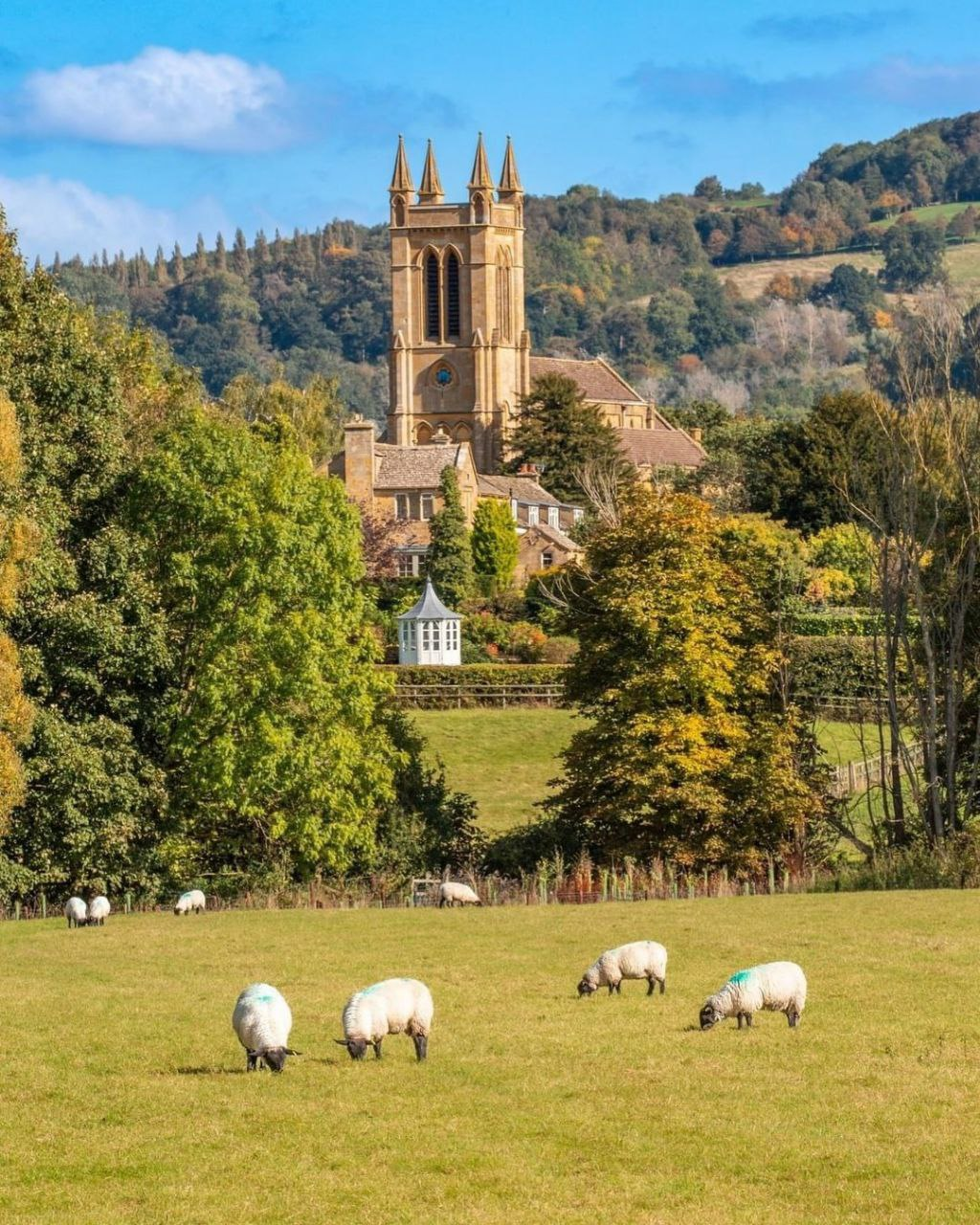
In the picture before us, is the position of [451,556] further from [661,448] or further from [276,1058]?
[276,1058]

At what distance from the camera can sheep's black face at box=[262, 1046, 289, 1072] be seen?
62.8 ft

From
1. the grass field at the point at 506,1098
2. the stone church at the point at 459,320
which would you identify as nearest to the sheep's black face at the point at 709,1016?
the grass field at the point at 506,1098

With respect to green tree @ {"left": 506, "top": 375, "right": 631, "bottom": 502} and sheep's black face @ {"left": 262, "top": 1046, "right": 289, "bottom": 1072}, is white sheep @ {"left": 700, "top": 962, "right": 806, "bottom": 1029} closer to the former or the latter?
sheep's black face @ {"left": 262, "top": 1046, "right": 289, "bottom": 1072}

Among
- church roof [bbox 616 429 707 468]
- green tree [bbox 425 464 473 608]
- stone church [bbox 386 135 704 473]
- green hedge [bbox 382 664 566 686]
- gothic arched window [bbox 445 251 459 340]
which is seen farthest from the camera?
gothic arched window [bbox 445 251 459 340]

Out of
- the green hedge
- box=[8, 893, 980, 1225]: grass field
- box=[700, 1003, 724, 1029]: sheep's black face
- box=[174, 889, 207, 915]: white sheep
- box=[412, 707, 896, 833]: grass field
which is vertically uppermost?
the green hedge

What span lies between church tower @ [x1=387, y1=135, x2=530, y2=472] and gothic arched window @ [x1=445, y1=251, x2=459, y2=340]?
7 cm

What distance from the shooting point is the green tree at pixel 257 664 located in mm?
43844

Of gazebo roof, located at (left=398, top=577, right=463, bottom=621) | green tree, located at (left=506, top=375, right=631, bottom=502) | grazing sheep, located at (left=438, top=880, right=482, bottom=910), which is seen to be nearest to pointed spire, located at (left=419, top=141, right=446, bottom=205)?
green tree, located at (left=506, top=375, right=631, bottom=502)

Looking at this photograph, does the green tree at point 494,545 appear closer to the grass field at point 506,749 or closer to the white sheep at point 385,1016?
the grass field at point 506,749

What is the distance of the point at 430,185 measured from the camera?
522 feet

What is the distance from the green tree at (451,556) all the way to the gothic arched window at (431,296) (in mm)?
61094

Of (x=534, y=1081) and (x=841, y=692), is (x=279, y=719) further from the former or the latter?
(x=534, y=1081)

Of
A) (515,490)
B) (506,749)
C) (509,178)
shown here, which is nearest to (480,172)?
(509,178)

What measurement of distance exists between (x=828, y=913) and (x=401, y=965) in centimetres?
843
